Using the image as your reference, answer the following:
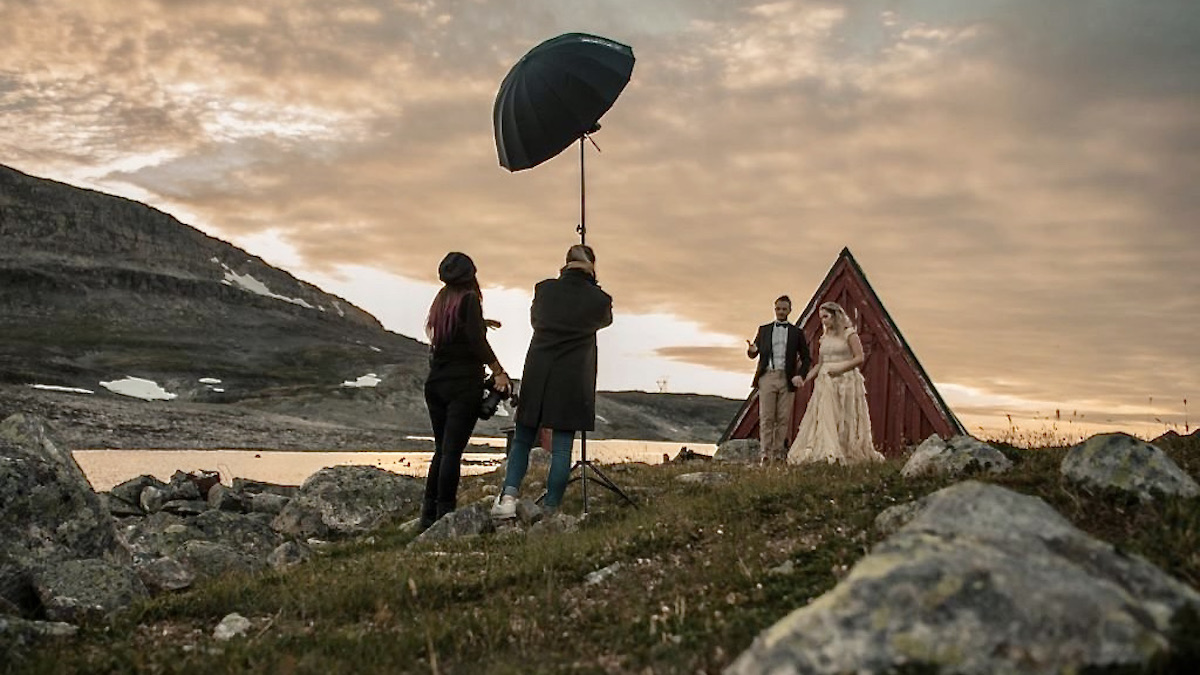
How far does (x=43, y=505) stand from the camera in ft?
33.8

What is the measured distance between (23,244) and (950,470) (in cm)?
17134

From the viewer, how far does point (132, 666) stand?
6.55m

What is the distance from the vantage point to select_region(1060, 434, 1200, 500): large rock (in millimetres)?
7773

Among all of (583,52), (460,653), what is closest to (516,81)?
(583,52)

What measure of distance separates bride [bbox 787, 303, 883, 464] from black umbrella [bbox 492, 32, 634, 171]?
18.9ft

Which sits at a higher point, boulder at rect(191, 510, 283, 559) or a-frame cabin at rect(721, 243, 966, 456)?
a-frame cabin at rect(721, 243, 966, 456)

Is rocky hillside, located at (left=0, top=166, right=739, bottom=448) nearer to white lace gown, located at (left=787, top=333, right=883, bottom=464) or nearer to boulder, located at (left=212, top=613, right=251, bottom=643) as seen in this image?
white lace gown, located at (left=787, top=333, right=883, bottom=464)

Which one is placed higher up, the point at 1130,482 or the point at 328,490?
the point at 1130,482

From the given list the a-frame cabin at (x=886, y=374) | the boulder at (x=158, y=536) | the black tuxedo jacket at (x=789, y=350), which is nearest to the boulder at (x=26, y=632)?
the boulder at (x=158, y=536)

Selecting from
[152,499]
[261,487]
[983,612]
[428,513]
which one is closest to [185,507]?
[152,499]

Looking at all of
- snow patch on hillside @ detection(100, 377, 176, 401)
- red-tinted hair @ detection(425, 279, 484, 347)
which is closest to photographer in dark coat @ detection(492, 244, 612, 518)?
red-tinted hair @ detection(425, 279, 484, 347)

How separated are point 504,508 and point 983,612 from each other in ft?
27.5

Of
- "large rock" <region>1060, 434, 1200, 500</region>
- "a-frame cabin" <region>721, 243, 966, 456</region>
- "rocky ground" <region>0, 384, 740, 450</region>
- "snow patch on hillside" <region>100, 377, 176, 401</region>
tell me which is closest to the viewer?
"large rock" <region>1060, 434, 1200, 500</region>

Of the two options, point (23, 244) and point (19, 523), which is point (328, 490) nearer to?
point (19, 523)
